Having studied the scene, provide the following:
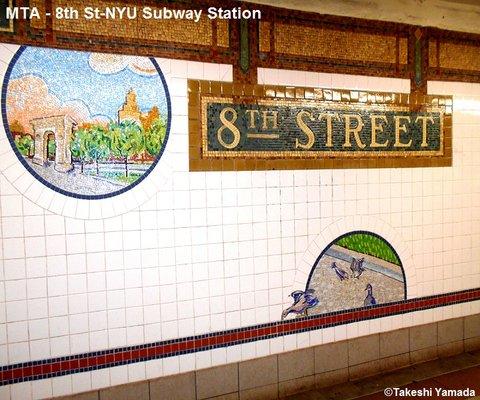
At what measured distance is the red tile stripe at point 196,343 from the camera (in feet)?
10.4

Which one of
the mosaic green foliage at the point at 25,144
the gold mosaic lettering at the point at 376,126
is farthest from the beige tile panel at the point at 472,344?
the mosaic green foliage at the point at 25,144

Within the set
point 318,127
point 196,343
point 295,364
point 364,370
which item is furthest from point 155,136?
point 364,370

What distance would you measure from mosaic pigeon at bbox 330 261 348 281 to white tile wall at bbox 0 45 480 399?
0.25 metres

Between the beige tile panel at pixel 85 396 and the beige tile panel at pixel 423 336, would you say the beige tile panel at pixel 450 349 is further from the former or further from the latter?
the beige tile panel at pixel 85 396

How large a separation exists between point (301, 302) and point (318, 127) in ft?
5.46

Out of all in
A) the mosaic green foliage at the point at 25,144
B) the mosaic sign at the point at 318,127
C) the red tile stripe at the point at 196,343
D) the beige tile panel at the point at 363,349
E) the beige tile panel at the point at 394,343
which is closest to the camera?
the mosaic green foliage at the point at 25,144

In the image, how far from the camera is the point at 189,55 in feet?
11.6

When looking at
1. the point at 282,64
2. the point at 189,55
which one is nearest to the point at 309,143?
the point at 282,64

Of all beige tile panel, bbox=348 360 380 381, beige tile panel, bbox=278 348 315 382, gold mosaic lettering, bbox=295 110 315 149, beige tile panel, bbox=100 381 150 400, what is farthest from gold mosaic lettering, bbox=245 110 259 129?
beige tile panel, bbox=348 360 380 381

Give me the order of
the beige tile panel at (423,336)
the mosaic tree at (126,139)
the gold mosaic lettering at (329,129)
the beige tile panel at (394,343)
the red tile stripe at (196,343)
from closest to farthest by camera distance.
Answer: the red tile stripe at (196,343)
the mosaic tree at (126,139)
the gold mosaic lettering at (329,129)
the beige tile panel at (394,343)
the beige tile panel at (423,336)

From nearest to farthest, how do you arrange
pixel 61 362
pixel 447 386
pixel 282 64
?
pixel 61 362 < pixel 282 64 < pixel 447 386

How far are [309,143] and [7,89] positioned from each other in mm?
2514

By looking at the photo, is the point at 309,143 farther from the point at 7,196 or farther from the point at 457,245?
the point at 7,196

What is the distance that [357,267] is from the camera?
14.0 ft
